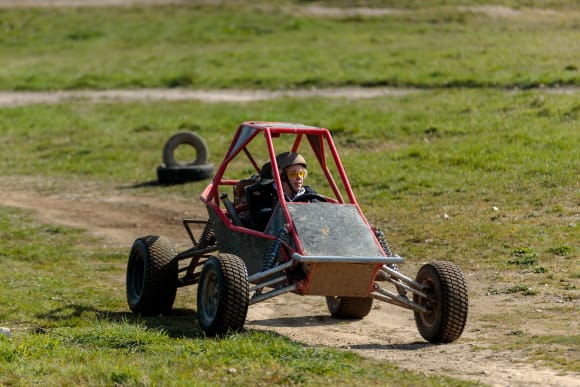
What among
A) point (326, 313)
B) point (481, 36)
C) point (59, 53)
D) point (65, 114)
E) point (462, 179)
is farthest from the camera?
point (59, 53)

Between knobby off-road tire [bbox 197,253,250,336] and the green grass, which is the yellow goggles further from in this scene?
the green grass

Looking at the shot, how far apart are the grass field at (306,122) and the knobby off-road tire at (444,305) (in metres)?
0.39

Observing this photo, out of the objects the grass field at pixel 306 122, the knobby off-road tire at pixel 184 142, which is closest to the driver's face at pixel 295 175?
the grass field at pixel 306 122

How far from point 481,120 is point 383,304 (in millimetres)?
9797

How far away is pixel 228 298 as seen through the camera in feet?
27.7

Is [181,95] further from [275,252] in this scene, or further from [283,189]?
[275,252]

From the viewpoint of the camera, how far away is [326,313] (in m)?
10.7

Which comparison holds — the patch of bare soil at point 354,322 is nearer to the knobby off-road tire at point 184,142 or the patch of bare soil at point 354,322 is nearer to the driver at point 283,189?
the driver at point 283,189

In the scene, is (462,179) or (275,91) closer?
(462,179)

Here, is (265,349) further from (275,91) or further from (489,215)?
(275,91)

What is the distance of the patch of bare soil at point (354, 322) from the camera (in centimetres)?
771

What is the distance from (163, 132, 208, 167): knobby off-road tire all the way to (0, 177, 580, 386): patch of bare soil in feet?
4.52

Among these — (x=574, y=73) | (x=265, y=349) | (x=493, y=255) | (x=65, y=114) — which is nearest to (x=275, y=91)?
(x=65, y=114)

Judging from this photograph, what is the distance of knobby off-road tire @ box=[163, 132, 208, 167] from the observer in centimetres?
1892
